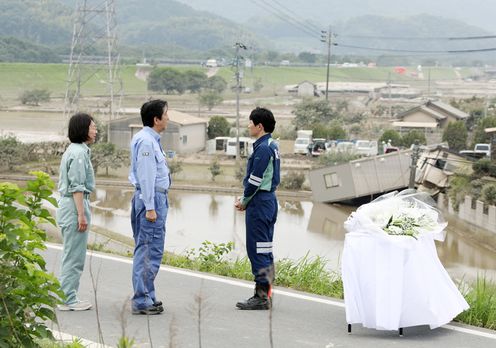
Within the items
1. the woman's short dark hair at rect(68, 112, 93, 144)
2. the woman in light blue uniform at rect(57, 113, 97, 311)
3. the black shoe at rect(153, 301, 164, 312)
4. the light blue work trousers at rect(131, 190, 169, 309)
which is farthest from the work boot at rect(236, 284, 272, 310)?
the woman's short dark hair at rect(68, 112, 93, 144)

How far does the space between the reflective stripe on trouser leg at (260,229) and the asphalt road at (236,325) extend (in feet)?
1.26

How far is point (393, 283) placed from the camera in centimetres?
676

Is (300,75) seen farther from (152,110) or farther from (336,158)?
(152,110)

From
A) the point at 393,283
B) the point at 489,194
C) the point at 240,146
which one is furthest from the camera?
the point at 240,146

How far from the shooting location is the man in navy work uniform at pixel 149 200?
24.1ft

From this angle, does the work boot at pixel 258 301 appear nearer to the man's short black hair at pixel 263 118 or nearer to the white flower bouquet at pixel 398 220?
the white flower bouquet at pixel 398 220

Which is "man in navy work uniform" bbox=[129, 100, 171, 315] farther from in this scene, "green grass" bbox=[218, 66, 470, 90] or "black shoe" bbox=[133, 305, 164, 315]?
"green grass" bbox=[218, 66, 470, 90]

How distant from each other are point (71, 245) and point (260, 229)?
1.48 meters

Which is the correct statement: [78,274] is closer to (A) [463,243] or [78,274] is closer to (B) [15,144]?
(A) [463,243]

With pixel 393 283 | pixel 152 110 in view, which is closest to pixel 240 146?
pixel 152 110

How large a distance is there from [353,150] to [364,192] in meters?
9.56

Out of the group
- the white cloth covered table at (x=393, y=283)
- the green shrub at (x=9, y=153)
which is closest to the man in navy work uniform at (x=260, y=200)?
the white cloth covered table at (x=393, y=283)

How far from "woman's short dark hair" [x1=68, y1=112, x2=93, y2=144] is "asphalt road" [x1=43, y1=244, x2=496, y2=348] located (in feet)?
4.24

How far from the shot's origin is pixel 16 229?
16.1 feet
